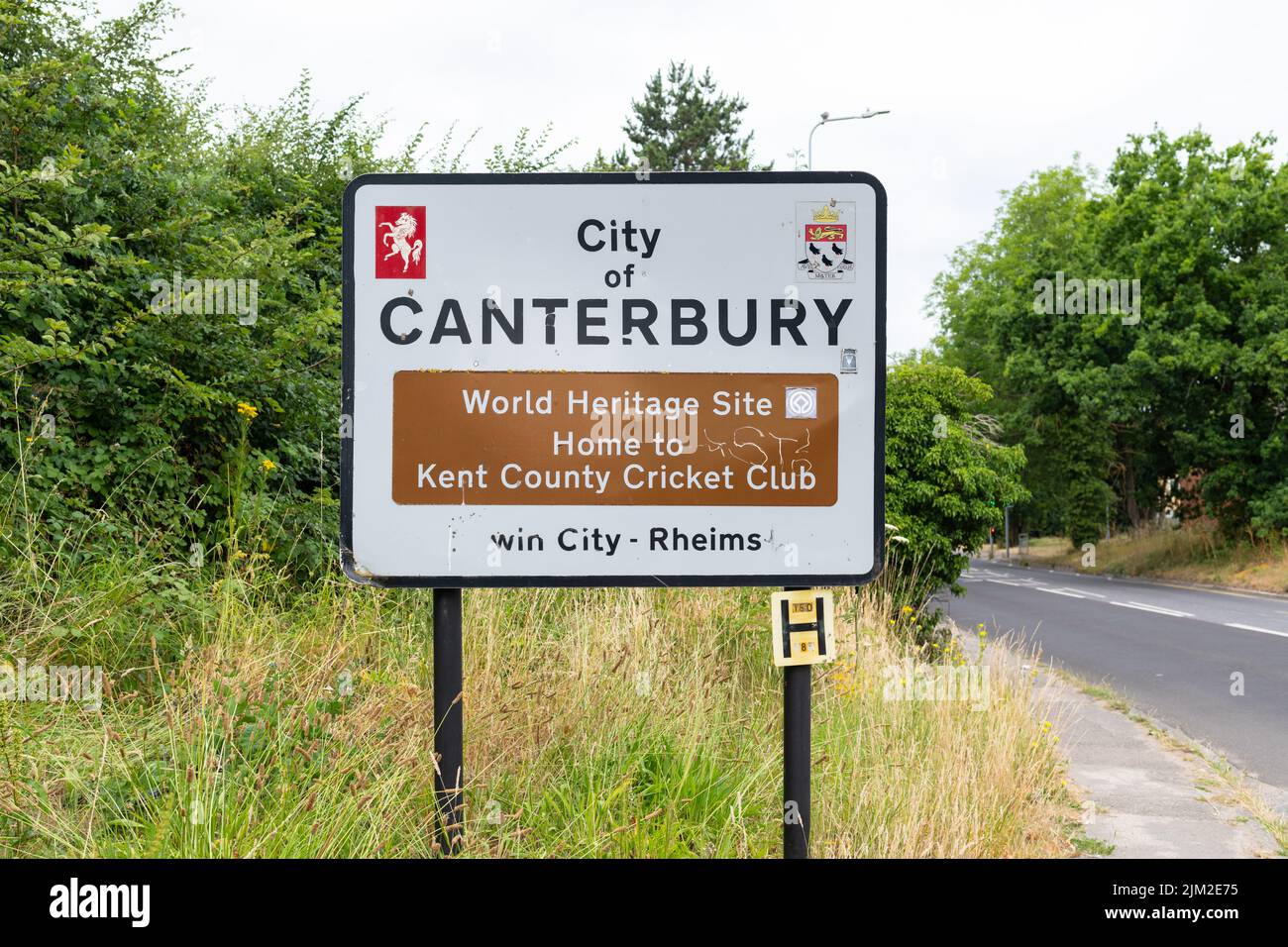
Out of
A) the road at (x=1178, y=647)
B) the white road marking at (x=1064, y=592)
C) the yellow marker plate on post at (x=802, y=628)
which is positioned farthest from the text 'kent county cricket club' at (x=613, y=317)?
the white road marking at (x=1064, y=592)

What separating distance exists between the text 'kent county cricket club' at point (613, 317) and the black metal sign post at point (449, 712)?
29.3 inches

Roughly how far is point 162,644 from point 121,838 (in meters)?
1.47

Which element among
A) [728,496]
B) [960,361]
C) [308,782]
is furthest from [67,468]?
[960,361]

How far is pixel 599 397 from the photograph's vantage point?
110 inches

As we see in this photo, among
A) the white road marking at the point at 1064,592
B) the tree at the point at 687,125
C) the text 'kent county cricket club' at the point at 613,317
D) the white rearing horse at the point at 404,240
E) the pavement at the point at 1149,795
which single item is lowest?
the white road marking at the point at 1064,592

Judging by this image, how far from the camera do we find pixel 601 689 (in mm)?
3924

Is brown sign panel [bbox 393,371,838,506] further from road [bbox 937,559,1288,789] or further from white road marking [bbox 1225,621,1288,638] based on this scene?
white road marking [bbox 1225,621,1288,638]

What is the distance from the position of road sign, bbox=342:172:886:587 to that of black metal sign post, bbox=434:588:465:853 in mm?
112

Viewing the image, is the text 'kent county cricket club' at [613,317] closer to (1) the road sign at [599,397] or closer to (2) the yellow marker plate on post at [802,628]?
(1) the road sign at [599,397]

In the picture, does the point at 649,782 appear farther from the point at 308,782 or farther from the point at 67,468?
the point at 67,468

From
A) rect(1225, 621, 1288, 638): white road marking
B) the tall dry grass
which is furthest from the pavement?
rect(1225, 621, 1288, 638): white road marking

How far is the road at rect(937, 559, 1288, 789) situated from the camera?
7730 millimetres

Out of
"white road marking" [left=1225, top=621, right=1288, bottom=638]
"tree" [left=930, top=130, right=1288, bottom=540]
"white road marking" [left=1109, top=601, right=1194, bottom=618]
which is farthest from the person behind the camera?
"tree" [left=930, top=130, right=1288, bottom=540]

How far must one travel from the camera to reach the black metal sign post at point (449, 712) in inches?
110
